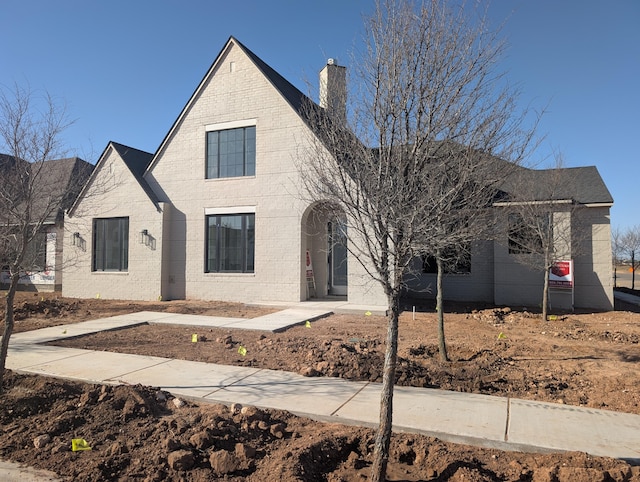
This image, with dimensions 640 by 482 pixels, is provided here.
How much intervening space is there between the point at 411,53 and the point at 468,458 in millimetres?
3545

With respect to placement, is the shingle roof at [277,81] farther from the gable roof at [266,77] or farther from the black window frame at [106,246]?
the black window frame at [106,246]

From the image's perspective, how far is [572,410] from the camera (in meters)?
4.91

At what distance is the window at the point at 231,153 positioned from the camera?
16.0 meters

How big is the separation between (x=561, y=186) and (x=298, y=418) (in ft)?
42.3

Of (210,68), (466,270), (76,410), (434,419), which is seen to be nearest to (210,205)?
(210,68)

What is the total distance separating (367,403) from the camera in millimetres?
5102

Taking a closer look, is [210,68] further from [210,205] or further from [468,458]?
[468,458]

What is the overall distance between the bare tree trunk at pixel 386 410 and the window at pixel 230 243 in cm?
1284

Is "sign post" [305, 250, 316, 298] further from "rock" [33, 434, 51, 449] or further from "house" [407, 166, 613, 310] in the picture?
"rock" [33, 434, 51, 449]

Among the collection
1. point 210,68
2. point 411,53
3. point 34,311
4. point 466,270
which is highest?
point 210,68

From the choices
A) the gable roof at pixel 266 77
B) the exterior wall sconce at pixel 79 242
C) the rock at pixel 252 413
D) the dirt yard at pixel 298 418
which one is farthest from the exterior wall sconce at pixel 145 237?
the rock at pixel 252 413

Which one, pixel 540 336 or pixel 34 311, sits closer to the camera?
pixel 540 336

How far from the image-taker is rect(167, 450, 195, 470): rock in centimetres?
359

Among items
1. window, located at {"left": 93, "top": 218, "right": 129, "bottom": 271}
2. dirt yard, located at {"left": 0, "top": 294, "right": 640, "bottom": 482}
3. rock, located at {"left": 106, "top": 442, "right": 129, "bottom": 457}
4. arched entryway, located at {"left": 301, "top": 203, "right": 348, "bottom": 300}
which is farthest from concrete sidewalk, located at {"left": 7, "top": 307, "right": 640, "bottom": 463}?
window, located at {"left": 93, "top": 218, "right": 129, "bottom": 271}
